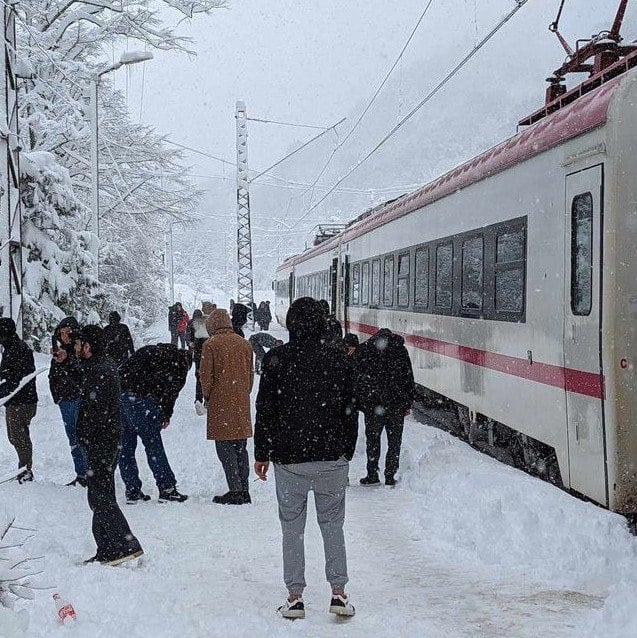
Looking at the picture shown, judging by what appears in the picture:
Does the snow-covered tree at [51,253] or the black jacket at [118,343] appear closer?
the black jacket at [118,343]

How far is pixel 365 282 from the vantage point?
18078mm

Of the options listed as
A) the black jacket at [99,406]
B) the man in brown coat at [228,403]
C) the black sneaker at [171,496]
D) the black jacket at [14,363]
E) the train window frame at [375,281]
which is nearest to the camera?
the black jacket at [99,406]

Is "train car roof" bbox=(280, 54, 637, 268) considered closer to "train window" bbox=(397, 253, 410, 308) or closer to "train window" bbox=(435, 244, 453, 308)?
"train window" bbox=(435, 244, 453, 308)

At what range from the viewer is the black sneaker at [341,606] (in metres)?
4.89

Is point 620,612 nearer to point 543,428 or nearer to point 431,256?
point 543,428

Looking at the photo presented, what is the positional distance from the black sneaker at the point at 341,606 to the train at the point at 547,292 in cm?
234

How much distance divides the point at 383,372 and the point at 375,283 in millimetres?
8424

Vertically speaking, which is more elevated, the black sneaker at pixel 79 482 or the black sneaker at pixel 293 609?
the black sneaker at pixel 293 609

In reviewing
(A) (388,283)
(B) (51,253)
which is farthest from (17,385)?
(B) (51,253)

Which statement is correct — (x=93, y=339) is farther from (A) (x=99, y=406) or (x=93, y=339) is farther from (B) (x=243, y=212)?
(B) (x=243, y=212)

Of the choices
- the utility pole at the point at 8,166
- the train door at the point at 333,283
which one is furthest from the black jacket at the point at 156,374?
the train door at the point at 333,283

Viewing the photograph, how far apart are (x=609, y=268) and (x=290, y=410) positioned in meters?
2.80

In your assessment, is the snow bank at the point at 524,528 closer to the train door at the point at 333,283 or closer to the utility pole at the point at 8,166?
the utility pole at the point at 8,166

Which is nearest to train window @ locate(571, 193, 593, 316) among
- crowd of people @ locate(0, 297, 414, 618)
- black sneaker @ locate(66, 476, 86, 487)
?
crowd of people @ locate(0, 297, 414, 618)
